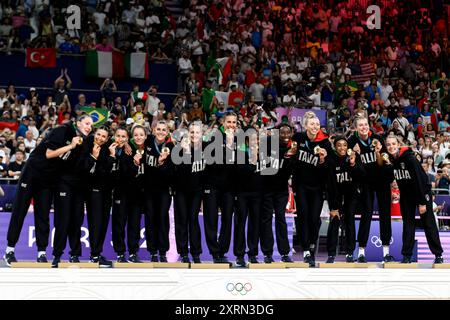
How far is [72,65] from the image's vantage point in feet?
64.5

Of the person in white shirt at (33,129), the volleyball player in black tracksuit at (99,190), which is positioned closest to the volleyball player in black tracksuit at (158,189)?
the volleyball player in black tracksuit at (99,190)

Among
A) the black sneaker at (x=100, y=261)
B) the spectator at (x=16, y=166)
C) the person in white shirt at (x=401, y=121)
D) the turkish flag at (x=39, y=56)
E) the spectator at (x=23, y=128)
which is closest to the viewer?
the black sneaker at (x=100, y=261)

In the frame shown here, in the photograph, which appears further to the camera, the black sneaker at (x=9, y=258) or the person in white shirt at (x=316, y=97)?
the person in white shirt at (x=316, y=97)

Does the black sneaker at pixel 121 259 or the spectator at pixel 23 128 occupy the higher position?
the spectator at pixel 23 128

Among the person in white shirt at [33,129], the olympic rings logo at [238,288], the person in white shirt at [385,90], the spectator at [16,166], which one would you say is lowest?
the olympic rings logo at [238,288]

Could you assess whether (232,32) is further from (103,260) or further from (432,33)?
(103,260)

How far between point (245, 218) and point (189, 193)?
0.79 m

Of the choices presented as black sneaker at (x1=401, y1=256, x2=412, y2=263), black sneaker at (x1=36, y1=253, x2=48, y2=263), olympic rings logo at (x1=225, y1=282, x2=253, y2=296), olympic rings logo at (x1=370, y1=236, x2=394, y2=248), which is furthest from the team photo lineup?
olympic rings logo at (x1=225, y1=282, x2=253, y2=296)

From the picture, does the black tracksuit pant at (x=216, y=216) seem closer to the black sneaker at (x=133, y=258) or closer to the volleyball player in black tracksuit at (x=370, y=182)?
the black sneaker at (x=133, y=258)

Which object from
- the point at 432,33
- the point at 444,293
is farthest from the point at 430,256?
the point at 432,33

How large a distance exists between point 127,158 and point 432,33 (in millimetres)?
17399

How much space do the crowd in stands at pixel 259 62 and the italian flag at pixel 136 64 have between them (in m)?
0.39

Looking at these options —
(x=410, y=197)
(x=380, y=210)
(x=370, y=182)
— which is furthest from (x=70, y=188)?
(x=410, y=197)

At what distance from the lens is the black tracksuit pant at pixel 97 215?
10375 millimetres
